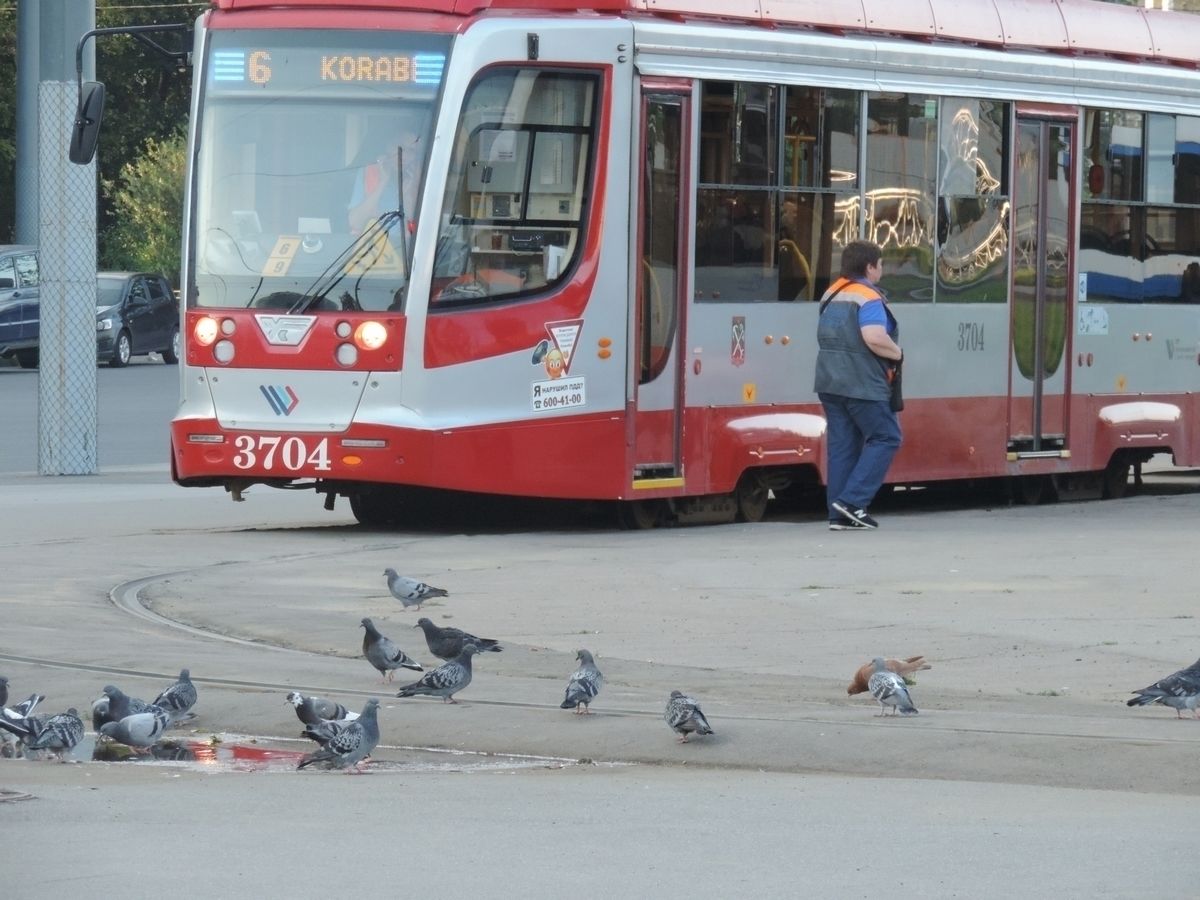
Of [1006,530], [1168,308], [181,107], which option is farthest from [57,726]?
[181,107]

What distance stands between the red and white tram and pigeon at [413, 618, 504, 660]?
4.52 m

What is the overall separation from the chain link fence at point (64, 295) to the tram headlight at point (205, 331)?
5.98 m

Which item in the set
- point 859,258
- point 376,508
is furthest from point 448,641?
point 376,508

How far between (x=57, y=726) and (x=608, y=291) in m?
→ 7.44

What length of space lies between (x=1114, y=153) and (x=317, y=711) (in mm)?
11839

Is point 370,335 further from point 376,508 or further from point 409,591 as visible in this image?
point 409,591

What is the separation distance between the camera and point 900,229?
678 inches

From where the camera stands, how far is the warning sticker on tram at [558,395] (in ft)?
49.4

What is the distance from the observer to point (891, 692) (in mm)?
8672

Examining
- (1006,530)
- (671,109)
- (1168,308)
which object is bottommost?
(1006,530)

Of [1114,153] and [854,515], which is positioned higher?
[1114,153]

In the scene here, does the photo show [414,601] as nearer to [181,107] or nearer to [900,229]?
[900,229]

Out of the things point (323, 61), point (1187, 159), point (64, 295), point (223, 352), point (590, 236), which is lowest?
point (223, 352)

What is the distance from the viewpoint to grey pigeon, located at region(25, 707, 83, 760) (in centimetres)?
822
